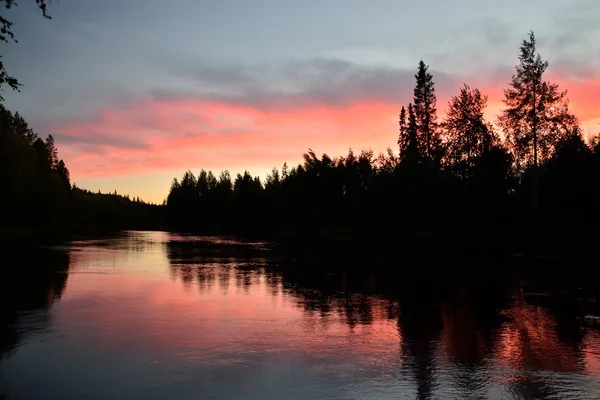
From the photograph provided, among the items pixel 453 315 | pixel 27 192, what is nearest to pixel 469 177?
pixel 453 315

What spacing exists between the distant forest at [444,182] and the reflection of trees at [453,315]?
71.2 ft

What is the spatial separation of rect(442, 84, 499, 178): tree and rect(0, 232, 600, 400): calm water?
4240 centimetres

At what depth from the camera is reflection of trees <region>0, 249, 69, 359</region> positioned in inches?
439

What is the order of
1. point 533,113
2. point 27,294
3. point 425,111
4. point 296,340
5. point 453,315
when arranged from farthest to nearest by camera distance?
1. point 425,111
2. point 533,113
3. point 27,294
4. point 453,315
5. point 296,340

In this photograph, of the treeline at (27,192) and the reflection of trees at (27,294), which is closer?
the reflection of trees at (27,294)

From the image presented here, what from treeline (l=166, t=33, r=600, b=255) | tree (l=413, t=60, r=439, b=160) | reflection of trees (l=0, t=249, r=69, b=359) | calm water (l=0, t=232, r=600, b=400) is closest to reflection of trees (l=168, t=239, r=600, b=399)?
calm water (l=0, t=232, r=600, b=400)

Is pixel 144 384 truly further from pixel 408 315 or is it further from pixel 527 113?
pixel 527 113

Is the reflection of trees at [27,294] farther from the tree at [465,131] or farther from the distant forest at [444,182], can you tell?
the tree at [465,131]

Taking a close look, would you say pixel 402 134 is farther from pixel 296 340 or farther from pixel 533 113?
pixel 296 340

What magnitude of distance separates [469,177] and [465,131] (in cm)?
771

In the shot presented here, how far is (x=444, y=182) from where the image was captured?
59.7 m

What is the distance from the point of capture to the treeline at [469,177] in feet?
156

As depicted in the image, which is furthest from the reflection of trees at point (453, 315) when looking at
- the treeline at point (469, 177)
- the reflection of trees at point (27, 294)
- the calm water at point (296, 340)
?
the treeline at point (469, 177)

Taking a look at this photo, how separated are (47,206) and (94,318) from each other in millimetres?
86742
